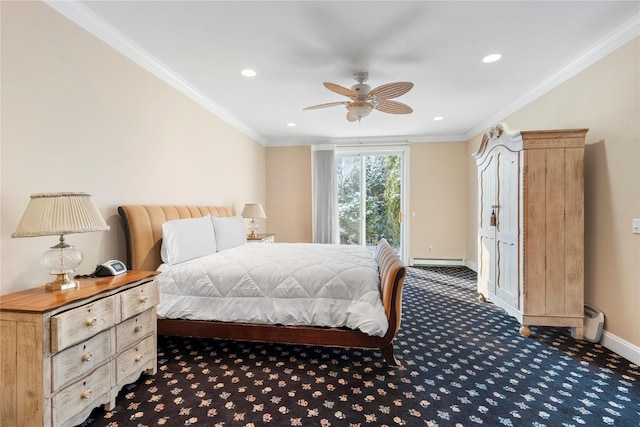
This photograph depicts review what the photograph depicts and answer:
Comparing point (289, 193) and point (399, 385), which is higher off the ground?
point (289, 193)

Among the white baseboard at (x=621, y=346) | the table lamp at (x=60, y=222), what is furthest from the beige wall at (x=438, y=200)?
the table lamp at (x=60, y=222)

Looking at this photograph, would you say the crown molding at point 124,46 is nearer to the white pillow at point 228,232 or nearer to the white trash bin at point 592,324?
the white pillow at point 228,232

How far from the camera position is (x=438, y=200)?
5844 mm

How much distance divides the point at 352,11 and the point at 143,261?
2.69 metres

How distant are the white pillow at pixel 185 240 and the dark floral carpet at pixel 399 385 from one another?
0.80 meters

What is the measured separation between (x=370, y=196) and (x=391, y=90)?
12.0 feet

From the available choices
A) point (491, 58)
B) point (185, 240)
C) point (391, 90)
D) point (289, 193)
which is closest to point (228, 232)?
point (185, 240)

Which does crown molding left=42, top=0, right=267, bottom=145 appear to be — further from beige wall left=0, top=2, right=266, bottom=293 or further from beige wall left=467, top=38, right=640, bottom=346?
beige wall left=467, top=38, right=640, bottom=346

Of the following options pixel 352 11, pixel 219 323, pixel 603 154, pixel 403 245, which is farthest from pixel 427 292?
pixel 352 11

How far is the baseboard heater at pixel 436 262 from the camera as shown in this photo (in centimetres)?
578

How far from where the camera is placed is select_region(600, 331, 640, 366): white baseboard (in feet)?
7.28

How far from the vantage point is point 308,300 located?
227 cm

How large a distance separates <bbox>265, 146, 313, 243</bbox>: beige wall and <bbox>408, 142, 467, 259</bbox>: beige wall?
7.20 feet

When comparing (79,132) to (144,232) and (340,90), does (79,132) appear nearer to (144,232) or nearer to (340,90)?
(144,232)
